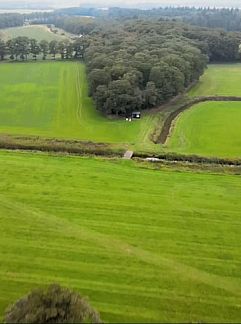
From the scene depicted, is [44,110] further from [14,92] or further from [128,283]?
[128,283]

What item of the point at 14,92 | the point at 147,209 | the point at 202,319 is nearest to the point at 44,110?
the point at 14,92

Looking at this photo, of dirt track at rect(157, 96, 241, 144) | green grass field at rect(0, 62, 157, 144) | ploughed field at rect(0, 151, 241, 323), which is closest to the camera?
ploughed field at rect(0, 151, 241, 323)

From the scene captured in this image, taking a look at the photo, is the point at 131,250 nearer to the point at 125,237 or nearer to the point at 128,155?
the point at 125,237

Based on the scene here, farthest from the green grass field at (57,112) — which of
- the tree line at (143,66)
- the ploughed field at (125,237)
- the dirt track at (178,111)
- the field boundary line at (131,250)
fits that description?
the field boundary line at (131,250)

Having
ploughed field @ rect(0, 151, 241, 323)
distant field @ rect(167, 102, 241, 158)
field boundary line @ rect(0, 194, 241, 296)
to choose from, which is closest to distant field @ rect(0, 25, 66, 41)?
distant field @ rect(167, 102, 241, 158)

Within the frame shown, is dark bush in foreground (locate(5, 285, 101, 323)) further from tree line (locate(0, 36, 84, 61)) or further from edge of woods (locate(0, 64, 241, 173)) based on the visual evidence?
tree line (locate(0, 36, 84, 61))

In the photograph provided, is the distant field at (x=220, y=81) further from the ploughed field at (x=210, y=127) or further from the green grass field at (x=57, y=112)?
the green grass field at (x=57, y=112)

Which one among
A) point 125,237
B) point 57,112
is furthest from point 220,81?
point 125,237
